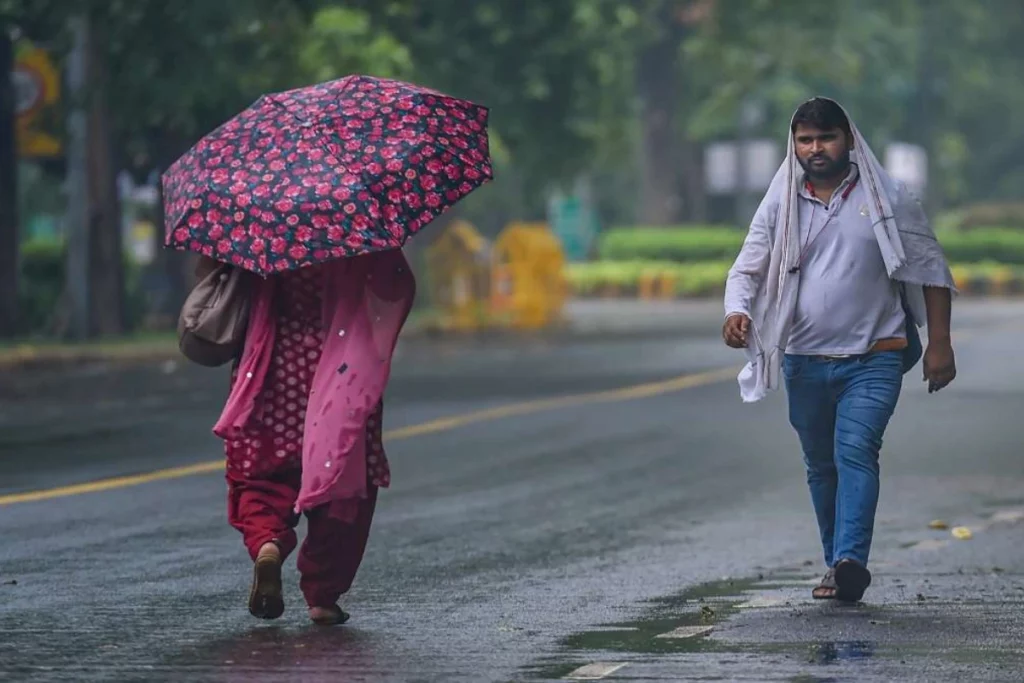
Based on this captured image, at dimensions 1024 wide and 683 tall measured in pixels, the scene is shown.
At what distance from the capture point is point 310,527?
27.9 feet

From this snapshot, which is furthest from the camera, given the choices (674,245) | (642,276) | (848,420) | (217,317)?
(674,245)

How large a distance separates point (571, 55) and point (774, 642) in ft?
98.6

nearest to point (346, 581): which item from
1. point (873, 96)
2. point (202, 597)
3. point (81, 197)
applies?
point (202, 597)

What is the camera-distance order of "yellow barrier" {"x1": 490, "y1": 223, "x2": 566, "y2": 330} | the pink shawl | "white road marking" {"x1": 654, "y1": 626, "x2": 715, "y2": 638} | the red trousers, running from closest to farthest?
"white road marking" {"x1": 654, "y1": 626, "x2": 715, "y2": 638}, the pink shawl, the red trousers, "yellow barrier" {"x1": 490, "y1": 223, "x2": 566, "y2": 330}

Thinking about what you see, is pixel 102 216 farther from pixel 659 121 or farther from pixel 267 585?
pixel 659 121

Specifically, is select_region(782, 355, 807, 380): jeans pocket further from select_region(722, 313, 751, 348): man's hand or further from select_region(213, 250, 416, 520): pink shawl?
select_region(213, 250, 416, 520): pink shawl

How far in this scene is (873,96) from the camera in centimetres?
6266

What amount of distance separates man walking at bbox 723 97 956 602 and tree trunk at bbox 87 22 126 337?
65.6 ft

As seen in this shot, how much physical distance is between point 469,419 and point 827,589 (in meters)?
9.38

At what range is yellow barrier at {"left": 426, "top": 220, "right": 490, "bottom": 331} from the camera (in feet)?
112

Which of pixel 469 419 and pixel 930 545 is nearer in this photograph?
pixel 930 545

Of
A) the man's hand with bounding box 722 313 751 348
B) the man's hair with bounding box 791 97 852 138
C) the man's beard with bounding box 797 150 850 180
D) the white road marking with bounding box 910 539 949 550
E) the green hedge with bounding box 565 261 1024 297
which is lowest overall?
the green hedge with bounding box 565 261 1024 297

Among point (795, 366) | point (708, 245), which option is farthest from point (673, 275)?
point (795, 366)

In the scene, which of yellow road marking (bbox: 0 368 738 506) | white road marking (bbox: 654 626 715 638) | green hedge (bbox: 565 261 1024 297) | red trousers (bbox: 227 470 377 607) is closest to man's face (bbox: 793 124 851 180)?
white road marking (bbox: 654 626 715 638)
